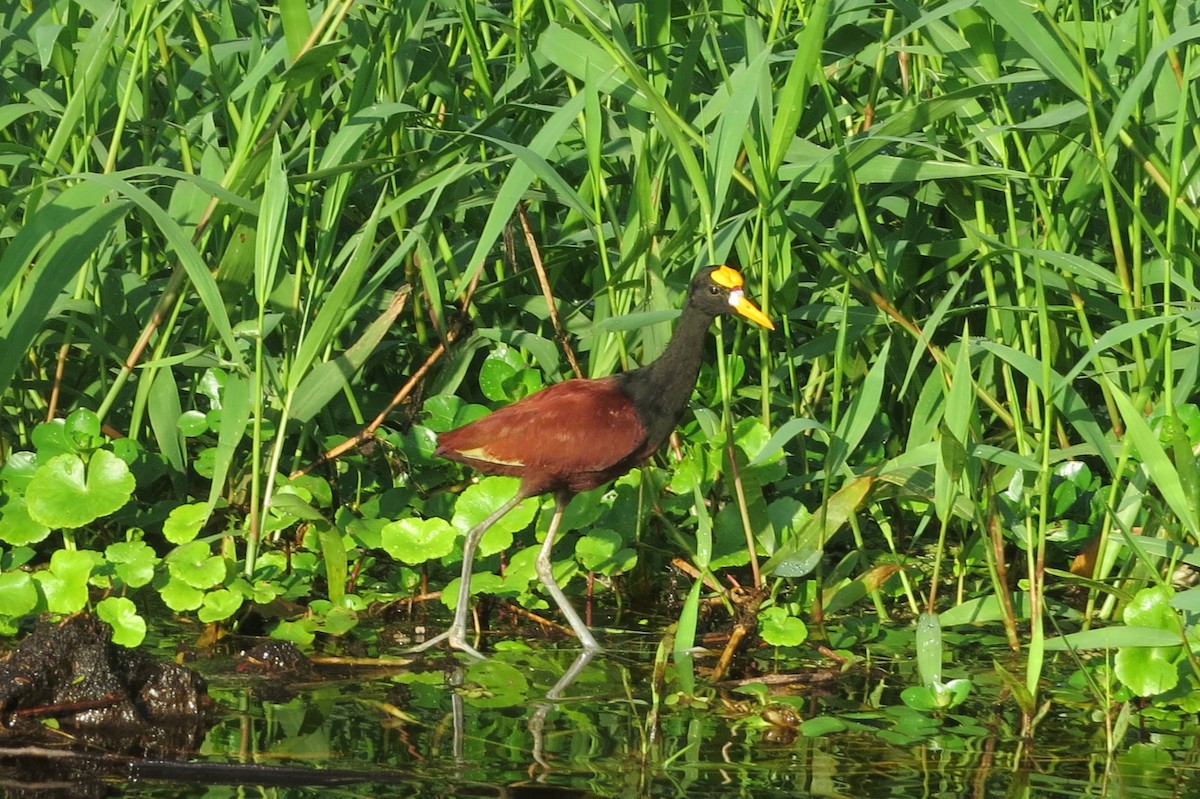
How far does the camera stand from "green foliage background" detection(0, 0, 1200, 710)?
4426 mm

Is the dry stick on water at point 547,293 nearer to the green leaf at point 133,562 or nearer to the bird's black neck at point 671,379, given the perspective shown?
the bird's black neck at point 671,379

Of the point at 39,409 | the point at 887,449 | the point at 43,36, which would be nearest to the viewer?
the point at 43,36

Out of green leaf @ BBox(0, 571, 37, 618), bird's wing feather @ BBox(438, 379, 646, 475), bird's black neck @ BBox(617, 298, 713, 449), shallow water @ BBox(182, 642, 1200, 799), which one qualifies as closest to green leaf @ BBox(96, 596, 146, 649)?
green leaf @ BBox(0, 571, 37, 618)

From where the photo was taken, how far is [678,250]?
4.97 metres

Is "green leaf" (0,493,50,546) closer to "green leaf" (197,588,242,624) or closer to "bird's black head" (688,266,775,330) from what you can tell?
"green leaf" (197,588,242,624)

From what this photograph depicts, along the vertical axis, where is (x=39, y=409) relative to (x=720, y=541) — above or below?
above

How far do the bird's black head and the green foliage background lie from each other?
61 mm

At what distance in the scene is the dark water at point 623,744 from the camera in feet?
11.3

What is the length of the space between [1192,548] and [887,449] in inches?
58.4

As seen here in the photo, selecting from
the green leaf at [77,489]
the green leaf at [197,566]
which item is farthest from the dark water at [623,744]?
the green leaf at [77,489]

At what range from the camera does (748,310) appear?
4.68 meters

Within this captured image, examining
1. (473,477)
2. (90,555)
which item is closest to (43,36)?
(90,555)

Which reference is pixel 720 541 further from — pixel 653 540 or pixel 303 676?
pixel 303 676

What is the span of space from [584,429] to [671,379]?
0.33 metres
